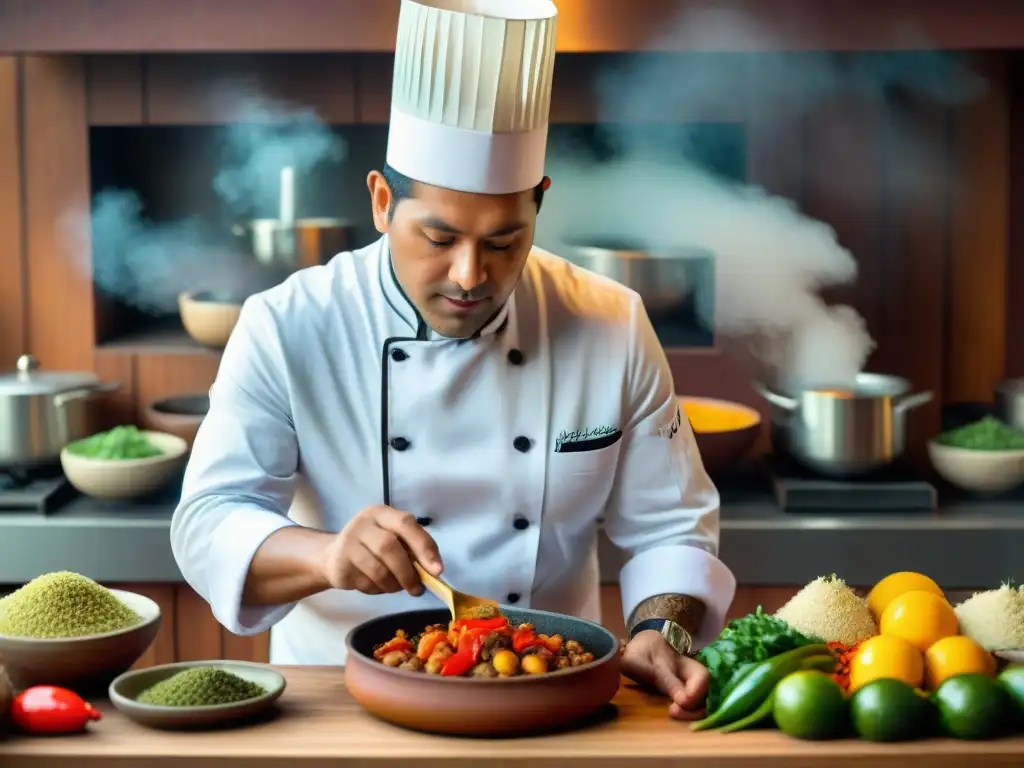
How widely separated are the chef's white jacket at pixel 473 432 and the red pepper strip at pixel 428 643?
0.46 meters

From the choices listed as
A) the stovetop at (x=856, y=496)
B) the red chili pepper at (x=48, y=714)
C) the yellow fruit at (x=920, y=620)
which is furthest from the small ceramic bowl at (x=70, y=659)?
the stovetop at (x=856, y=496)

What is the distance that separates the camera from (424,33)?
2.05 metres

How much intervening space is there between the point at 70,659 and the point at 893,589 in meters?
1.11

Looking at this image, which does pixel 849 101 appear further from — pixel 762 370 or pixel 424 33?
pixel 424 33

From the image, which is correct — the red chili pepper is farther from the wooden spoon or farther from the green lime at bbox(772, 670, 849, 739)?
the green lime at bbox(772, 670, 849, 739)

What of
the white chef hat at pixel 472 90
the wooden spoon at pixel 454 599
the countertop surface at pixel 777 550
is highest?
the white chef hat at pixel 472 90

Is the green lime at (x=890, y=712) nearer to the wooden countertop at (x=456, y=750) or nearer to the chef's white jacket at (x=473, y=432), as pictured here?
the wooden countertop at (x=456, y=750)

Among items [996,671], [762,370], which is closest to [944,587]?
[762,370]

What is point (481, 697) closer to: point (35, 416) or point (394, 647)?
Result: point (394, 647)

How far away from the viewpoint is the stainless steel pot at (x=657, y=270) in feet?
12.2

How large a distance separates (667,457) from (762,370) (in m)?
1.53

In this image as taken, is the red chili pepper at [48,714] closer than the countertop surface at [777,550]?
Yes

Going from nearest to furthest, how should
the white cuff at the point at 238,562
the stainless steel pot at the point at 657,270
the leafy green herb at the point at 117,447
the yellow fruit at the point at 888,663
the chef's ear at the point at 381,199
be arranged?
the yellow fruit at the point at 888,663 < the white cuff at the point at 238,562 < the chef's ear at the point at 381,199 < the leafy green herb at the point at 117,447 < the stainless steel pot at the point at 657,270

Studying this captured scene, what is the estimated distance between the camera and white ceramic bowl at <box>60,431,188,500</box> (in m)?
3.37
